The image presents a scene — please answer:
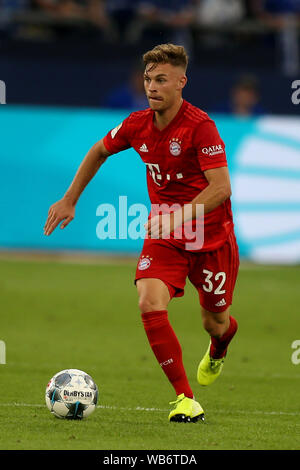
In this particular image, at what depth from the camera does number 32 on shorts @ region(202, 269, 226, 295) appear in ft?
26.2

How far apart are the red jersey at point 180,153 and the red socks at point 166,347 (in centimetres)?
64

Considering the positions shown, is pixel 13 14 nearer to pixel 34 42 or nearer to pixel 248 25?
pixel 34 42

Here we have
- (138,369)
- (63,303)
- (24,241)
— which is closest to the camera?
(138,369)

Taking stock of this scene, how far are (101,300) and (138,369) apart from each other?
3.93m

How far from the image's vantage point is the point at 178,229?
7641mm

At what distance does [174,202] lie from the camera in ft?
25.3

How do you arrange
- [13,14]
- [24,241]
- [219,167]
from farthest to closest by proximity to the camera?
[13,14]
[24,241]
[219,167]

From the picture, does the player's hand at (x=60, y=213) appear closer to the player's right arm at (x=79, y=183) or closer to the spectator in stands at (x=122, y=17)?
the player's right arm at (x=79, y=183)

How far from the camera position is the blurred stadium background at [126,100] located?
16156mm

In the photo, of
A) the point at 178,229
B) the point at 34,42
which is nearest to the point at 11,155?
the point at 34,42

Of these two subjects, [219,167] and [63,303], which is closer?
[219,167]

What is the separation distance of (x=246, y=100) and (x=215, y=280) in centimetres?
890

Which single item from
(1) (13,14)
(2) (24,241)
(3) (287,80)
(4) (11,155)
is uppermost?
(1) (13,14)

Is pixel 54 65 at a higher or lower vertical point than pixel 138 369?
higher
